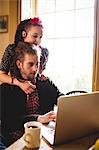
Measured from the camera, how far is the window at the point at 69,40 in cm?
291

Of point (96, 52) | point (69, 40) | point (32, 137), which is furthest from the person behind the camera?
point (69, 40)

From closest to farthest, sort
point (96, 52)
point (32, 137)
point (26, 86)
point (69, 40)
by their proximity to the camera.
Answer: point (32, 137), point (26, 86), point (96, 52), point (69, 40)

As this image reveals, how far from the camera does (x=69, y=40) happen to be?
120 inches

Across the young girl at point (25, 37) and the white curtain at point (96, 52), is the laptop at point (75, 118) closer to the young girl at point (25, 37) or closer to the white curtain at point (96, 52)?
the young girl at point (25, 37)

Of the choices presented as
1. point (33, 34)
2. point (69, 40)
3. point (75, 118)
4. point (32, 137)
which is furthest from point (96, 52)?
point (32, 137)

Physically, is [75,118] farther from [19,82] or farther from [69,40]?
[69,40]

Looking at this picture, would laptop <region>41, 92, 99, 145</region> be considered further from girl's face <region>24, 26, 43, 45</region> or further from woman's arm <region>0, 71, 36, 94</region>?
girl's face <region>24, 26, 43, 45</region>

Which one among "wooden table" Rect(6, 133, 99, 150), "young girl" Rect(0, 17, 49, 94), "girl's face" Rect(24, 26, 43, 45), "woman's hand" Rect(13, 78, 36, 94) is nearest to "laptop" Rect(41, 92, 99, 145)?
"wooden table" Rect(6, 133, 99, 150)

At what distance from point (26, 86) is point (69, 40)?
1.53 meters

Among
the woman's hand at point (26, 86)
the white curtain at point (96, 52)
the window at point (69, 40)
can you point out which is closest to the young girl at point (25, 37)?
the woman's hand at point (26, 86)

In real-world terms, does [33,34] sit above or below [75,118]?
above

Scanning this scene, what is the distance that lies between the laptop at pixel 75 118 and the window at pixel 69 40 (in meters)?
1.68

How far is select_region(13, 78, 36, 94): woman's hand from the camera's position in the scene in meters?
1.68

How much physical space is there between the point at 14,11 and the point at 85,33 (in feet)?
3.24
